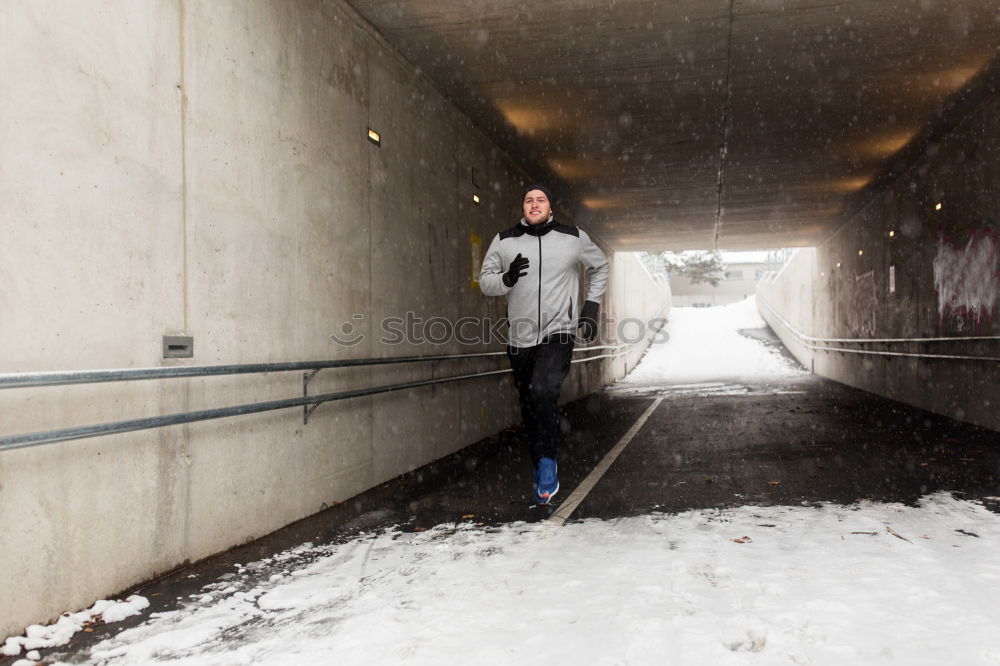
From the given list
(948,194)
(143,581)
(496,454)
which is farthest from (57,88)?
(948,194)

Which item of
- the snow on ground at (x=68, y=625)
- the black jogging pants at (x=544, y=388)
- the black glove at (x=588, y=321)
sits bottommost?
the snow on ground at (x=68, y=625)

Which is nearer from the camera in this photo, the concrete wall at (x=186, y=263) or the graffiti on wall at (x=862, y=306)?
the concrete wall at (x=186, y=263)

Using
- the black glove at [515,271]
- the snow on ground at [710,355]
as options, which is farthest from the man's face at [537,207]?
the snow on ground at [710,355]

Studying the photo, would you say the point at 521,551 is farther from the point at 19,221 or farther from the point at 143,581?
the point at 19,221

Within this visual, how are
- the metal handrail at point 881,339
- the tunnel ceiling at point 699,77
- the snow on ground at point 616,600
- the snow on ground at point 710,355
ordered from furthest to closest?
1. the snow on ground at point 710,355
2. the metal handrail at point 881,339
3. the tunnel ceiling at point 699,77
4. the snow on ground at point 616,600

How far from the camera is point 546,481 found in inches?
204

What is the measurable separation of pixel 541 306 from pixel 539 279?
0.19 meters

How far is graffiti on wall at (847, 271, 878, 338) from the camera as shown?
602 inches

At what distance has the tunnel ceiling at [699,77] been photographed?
21.4 feet

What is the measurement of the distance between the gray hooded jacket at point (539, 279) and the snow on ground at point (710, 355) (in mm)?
14500

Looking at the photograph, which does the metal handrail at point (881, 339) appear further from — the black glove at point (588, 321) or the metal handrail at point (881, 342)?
the black glove at point (588, 321)

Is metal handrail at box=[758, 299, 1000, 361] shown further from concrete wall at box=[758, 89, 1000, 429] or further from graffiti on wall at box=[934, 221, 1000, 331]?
graffiti on wall at box=[934, 221, 1000, 331]

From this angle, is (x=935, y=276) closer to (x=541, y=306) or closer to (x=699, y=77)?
(x=699, y=77)

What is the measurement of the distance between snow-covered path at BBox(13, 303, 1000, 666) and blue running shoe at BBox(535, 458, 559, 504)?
0.56 m
